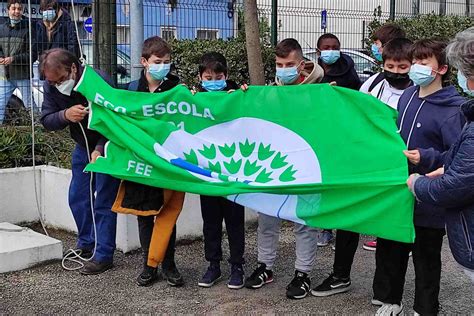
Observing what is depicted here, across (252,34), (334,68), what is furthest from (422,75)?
(252,34)

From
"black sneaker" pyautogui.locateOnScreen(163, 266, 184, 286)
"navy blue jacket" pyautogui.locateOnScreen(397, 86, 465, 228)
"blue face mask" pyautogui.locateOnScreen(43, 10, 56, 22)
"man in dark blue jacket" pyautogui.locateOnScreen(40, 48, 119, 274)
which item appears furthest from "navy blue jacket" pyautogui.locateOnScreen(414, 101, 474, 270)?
"blue face mask" pyautogui.locateOnScreen(43, 10, 56, 22)

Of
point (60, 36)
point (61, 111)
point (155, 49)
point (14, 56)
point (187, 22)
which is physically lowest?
point (61, 111)

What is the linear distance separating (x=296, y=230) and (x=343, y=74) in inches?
72.8

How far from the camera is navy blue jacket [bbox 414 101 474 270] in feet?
11.4

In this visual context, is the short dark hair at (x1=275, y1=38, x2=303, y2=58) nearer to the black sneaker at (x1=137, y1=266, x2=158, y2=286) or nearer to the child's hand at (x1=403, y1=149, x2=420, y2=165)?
the child's hand at (x1=403, y1=149, x2=420, y2=165)

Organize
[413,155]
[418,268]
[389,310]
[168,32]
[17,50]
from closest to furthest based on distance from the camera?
[413,155]
[418,268]
[389,310]
[17,50]
[168,32]

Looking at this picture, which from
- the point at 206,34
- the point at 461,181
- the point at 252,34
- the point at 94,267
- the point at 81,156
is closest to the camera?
the point at 461,181

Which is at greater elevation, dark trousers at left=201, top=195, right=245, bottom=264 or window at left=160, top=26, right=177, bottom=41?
window at left=160, top=26, right=177, bottom=41

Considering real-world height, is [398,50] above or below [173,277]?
above

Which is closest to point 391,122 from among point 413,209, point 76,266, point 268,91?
point 413,209

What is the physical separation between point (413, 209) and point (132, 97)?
6.92 feet

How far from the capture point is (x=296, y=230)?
200 inches

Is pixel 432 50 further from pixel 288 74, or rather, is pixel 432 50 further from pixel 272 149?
pixel 272 149

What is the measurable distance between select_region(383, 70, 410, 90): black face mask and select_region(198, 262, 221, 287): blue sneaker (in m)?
1.83
